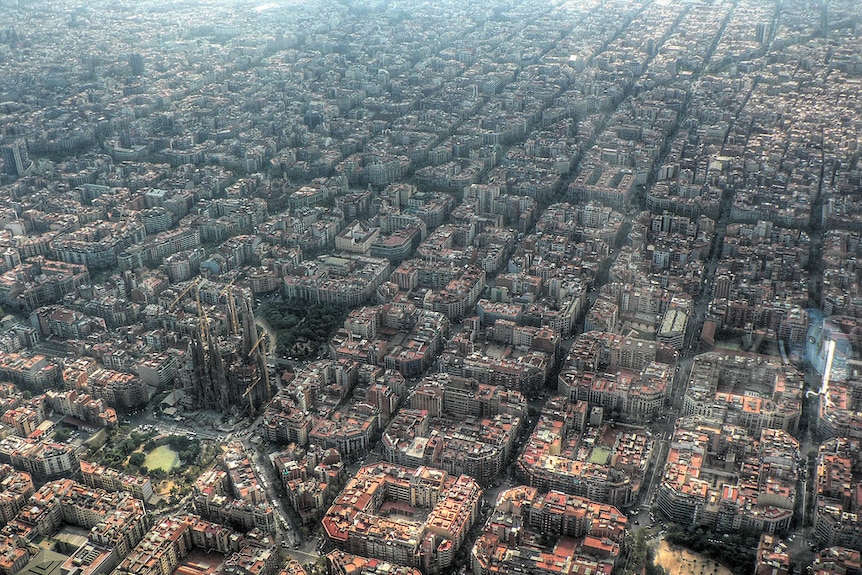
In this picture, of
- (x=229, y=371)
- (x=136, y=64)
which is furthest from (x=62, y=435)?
(x=136, y=64)

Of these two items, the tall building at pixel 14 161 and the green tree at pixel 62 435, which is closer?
the green tree at pixel 62 435

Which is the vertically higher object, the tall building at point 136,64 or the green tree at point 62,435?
the tall building at point 136,64

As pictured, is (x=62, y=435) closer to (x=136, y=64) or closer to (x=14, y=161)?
(x=14, y=161)

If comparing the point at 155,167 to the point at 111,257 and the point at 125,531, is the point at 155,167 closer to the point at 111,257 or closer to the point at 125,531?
the point at 111,257

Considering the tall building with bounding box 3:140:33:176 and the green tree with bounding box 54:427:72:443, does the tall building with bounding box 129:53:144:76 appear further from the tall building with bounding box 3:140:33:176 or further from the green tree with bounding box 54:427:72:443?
the green tree with bounding box 54:427:72:443

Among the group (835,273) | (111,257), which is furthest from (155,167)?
(835,273)

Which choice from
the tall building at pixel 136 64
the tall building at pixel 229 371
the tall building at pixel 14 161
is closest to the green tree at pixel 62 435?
the tall building at pixel 229 371

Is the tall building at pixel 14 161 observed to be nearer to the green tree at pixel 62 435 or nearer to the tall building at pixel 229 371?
the tall building at pixel 229 371

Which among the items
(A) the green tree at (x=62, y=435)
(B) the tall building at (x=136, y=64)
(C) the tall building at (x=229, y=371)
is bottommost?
(A) the green tree at (x=62, y=435)

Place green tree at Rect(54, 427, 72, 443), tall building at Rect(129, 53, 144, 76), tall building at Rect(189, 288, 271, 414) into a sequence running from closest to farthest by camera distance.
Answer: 1. green tree at Rect(54, 427, 72, 443)
2. tall building at Rect(189, 288, 271, 414)
3. tall building at Rect(129, 53, 144, 76)

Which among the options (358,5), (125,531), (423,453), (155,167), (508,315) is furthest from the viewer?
(358,5)

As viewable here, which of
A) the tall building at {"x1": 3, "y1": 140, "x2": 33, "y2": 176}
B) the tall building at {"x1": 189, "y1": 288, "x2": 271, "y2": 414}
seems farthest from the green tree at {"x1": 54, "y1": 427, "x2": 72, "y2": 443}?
the tall building at {"x1": 3, "y1": 140, "x2": 33, "y2": 176}
